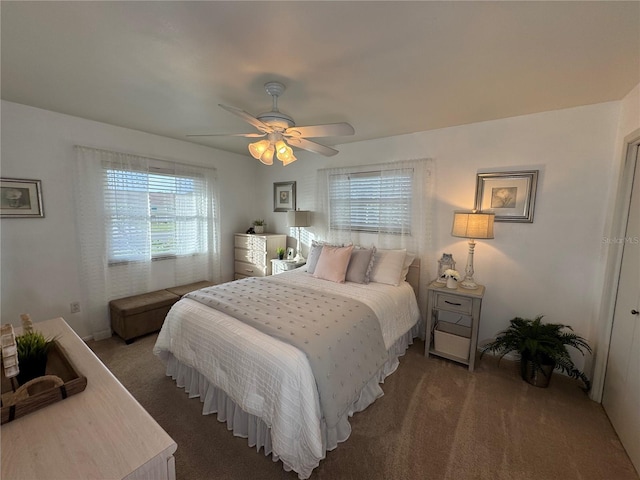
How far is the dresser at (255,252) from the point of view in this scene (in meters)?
4.11

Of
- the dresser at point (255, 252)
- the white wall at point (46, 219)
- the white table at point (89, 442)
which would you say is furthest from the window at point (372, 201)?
the white table at point (89, 442)

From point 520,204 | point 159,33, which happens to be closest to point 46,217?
point 159,33

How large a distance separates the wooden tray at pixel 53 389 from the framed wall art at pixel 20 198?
2191mm

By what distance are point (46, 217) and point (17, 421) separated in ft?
8.83

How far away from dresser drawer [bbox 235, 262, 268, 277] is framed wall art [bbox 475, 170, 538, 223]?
304 centimetres

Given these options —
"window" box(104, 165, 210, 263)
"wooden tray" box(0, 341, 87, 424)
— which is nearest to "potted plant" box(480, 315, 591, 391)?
"wooden tray" box(0, 341, 87, 424)

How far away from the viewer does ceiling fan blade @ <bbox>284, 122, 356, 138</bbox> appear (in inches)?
70.9

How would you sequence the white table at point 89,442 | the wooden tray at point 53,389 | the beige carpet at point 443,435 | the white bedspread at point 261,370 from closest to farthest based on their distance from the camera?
the white table at point 89,442 → the wooden tray at point 53,389 → the white bedspread at point 261,370 → the beige carpet at point 443,435

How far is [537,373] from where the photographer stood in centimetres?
229

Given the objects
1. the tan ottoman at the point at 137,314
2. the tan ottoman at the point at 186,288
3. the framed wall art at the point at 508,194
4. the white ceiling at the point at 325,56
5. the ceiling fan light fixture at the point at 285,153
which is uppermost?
the white ceiling at the point at 325,56

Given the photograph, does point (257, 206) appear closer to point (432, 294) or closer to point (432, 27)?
point (432, 294)

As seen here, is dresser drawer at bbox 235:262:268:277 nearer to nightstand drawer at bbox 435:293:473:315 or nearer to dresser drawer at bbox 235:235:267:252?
dresser drawer at bbox 235:235:267:252

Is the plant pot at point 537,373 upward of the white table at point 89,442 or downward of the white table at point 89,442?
downward

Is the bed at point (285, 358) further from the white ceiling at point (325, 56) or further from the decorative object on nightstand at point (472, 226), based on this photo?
the white ceiling at point (325, 56)
